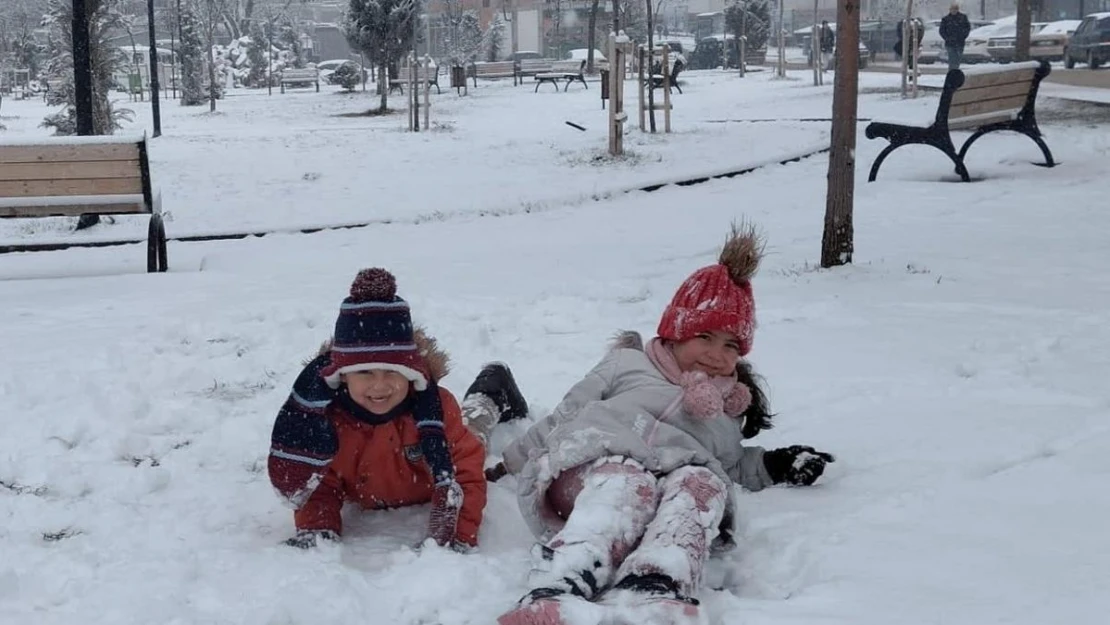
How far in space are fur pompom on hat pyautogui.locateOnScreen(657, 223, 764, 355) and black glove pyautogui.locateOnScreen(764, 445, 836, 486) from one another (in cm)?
36

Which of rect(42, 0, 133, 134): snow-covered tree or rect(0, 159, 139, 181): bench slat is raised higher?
rect(42, 0, 133, 134): snow-covered tree

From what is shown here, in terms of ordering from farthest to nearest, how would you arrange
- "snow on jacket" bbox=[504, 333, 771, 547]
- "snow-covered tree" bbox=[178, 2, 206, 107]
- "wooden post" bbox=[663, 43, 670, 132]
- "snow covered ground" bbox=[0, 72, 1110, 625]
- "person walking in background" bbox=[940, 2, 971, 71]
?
"snow-covered tree" bbox=[178, 2, 206, 107] < "person walking in background" bbox=[940, 2, 971, 71] < "wooden post" bbox=[663, 43, 670, 132] < "snow on jacket" bbox=[504, 333, 771, 547] < "snow covered ground" bbox=[0, 72, 1110, 625]

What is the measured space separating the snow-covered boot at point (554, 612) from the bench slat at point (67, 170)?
21.6 ft

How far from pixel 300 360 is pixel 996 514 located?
3.22 metres

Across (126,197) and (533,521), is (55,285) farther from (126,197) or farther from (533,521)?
(533,521)

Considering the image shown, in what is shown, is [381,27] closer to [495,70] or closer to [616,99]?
[495,70]

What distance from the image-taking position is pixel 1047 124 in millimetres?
14586

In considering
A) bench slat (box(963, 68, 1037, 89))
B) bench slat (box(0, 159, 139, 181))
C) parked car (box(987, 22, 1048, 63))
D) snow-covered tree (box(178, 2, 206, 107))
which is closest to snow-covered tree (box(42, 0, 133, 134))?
bench slat (box(0, 159, 139, 181))

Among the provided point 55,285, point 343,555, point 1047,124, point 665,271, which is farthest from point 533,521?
point 1047,124

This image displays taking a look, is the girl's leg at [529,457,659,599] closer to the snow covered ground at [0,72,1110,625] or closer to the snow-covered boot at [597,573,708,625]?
the snow-covered boot at [597,573,708,625]

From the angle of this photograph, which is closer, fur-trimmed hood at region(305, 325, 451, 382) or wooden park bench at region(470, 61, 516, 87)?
fur-trimmed hood at region(305, 325, 451, 382)

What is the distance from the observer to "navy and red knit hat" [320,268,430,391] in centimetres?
316

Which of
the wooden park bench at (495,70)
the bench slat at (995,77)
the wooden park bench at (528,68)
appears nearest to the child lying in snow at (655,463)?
the bench slat at (995,77)

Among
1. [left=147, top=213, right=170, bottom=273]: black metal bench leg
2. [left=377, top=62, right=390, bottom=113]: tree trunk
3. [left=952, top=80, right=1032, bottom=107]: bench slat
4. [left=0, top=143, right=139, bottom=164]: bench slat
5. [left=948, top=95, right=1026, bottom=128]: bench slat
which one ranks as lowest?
[left=147, top=213, right=170, bottom=273]: black metal bench leg
